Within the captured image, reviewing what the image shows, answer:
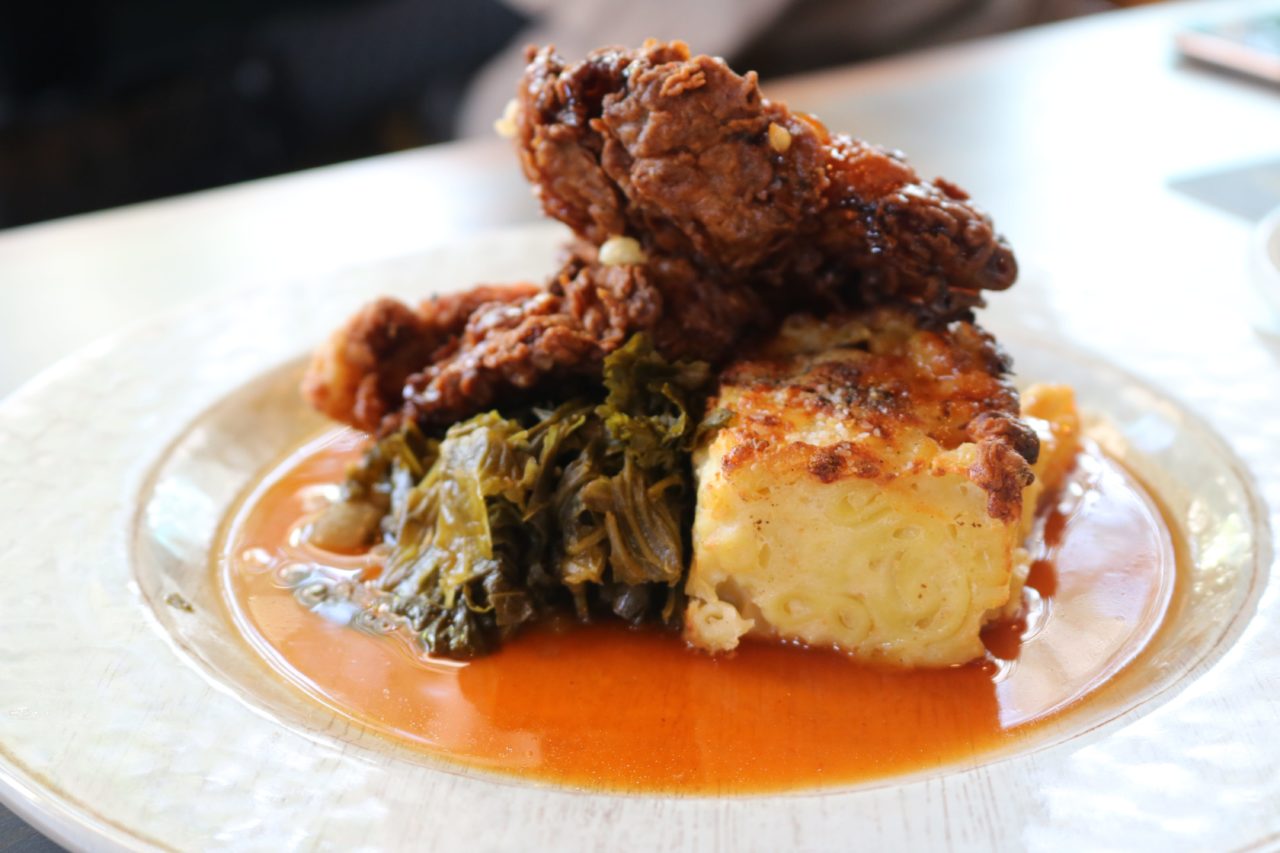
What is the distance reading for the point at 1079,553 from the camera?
2855mm

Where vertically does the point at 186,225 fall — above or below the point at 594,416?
below

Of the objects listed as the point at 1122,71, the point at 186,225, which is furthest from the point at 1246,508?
the point at 1122,71

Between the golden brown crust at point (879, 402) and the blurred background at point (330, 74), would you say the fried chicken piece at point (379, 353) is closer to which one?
the golden brown crust at point (879, 402)

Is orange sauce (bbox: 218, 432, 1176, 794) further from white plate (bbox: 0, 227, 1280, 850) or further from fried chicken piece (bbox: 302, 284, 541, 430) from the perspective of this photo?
fried chicken piece (bbox: 302, 284, 541, 430)

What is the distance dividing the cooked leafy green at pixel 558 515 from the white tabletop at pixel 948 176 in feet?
4.78

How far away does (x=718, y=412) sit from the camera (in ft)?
8.68

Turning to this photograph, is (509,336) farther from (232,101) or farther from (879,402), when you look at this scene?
(232,101)

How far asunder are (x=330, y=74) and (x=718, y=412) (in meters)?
6.49

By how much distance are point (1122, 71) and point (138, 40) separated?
705 cm

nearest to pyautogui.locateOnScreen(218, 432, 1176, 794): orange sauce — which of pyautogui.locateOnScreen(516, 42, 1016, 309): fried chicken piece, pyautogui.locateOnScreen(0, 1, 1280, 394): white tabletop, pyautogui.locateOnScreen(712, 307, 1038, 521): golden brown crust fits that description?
pyautogui.locateOnScreen(712, 307, 1038, 521): golden brown crust

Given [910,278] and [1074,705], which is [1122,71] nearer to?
[910,278]

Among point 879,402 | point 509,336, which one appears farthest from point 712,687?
point 509,336

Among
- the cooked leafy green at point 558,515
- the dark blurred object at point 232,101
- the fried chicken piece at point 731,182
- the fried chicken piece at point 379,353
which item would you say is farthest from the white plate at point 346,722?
the dark blurred object at point 232,101

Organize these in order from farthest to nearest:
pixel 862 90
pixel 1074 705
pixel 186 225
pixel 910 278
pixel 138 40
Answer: pixel 138 40 → pixel 862 90 → pixel 186 225 → pixel 910 278 → pixel 1074 705
